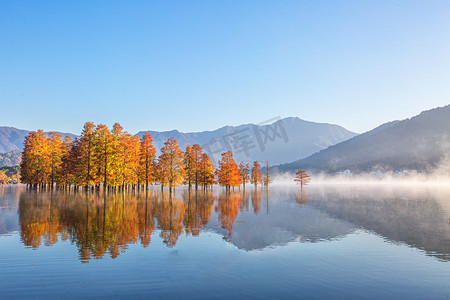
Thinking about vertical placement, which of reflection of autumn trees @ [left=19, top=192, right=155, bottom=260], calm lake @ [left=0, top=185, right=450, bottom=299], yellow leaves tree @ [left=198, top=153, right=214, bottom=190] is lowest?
calm lake @ [left=0, top=185, right=450, bottom=299]

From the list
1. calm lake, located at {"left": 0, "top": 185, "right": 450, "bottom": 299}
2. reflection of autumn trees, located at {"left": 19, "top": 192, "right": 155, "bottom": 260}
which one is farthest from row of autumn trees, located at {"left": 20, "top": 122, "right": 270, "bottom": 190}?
calm lake, located at {"left": 0, "top": 185, "right": 450, "bottom": 299}

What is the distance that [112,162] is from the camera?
70.6 meters

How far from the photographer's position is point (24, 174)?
94.7m

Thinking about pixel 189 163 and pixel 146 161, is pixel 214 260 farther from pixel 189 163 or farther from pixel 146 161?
pixel 189 163

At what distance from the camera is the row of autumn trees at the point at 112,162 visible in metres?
70.2

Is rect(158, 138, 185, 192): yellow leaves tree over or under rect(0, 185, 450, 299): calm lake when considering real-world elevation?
over

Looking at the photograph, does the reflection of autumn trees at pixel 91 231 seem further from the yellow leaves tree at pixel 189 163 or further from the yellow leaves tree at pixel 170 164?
the yellow leaves tree at pixel 189 163

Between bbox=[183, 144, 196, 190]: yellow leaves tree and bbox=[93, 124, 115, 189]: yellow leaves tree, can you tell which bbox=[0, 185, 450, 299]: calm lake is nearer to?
bbox=[93, 124, 115, 189]: yellow leaves tree

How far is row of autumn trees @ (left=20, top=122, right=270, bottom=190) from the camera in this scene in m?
70.2

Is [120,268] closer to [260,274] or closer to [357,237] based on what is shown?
[260,274]

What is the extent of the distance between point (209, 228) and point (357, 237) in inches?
533

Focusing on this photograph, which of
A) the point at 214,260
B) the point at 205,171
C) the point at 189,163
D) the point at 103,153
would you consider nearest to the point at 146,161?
the point at 103,153

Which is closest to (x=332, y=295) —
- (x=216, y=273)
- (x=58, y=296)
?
(x=216, y=273)

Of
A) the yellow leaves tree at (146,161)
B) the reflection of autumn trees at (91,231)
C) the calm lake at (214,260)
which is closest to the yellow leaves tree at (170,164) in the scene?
the yellow leaves tree at (146,161)
